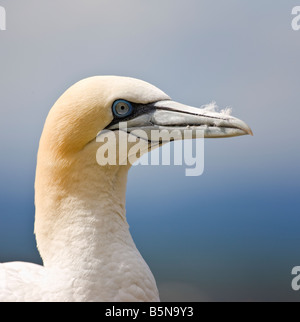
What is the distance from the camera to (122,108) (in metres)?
3.67

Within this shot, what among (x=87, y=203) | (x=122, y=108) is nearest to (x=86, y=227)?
(x=87, y=203)

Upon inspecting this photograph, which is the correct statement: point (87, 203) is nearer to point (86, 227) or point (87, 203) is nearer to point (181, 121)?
point (86, 227)

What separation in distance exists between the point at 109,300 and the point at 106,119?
4.11 ft

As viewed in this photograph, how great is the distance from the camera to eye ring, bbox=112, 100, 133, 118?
11.9 ft

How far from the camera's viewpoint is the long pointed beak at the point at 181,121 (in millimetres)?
3617

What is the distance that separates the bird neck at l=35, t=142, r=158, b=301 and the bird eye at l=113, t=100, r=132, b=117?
0.36 meters

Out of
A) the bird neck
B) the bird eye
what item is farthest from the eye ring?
the bird neck

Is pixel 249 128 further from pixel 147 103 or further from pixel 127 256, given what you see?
pixel 127 256

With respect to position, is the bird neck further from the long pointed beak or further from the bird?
the long pointed beak

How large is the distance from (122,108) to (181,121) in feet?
1.45

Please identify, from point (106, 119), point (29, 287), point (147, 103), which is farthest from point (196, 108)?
Result: point (29, 287)

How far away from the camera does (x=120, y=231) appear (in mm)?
3611

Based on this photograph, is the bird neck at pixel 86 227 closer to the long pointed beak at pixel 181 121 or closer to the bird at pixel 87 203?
the bird at pixel 87 203

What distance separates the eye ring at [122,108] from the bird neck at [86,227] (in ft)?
1.16
